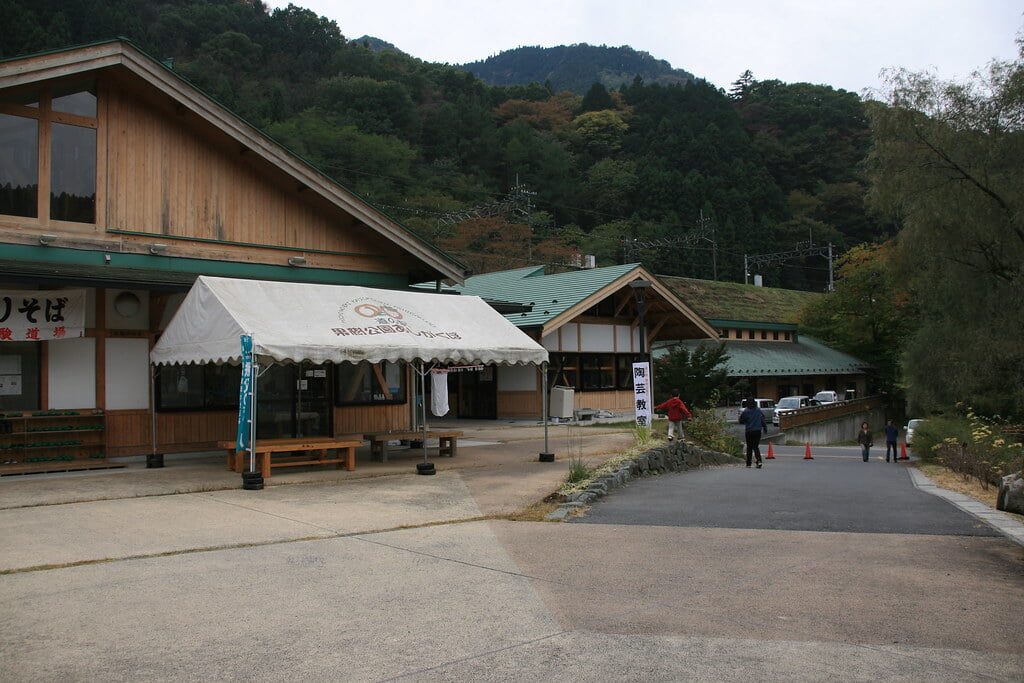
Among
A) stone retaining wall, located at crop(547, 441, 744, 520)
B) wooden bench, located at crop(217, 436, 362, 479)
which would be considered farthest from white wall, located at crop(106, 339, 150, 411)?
stone retaining wall, located at crop(547, 441, 744, 520)

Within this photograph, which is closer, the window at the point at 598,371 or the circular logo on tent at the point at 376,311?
the circular logo on tent at the point at 376,311

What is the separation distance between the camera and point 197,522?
9.39m

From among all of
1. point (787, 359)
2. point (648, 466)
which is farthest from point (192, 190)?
point (787, 359)

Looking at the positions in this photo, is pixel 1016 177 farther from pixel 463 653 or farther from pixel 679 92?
pixel 679 92

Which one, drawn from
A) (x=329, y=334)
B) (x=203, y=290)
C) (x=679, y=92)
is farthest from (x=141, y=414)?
(x=679, y=92)

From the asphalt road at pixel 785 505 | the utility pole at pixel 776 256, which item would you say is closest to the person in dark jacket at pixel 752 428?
the asphalt road at pixel 785 505

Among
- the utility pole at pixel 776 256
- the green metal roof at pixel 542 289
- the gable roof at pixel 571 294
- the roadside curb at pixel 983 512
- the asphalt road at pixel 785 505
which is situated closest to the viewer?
the roadside curb at pixel 983 512

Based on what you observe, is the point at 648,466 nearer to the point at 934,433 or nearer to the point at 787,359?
the point at 934,433

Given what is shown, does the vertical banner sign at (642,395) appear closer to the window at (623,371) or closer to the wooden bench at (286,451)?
the wooden bench at (286,451)

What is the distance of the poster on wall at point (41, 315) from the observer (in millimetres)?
13461

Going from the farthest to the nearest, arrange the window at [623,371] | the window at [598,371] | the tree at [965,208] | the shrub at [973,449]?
the window at [623,371], the window at [598,371], the tree at [965,208], the shrub at [973,449]

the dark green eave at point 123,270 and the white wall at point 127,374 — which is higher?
the dark green eave at point 123,270

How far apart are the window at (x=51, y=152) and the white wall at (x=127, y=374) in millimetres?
2348

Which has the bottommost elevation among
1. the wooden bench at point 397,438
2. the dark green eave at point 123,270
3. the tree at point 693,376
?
the wooden bench at point 397,438
